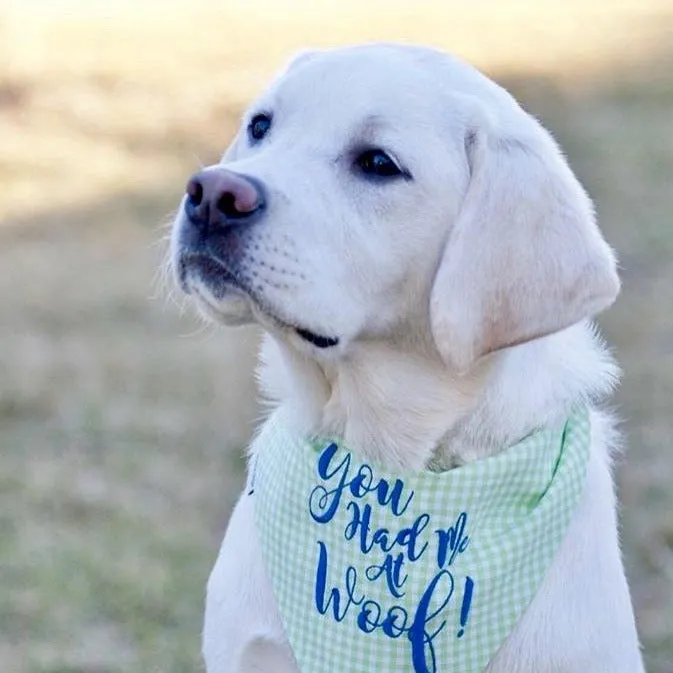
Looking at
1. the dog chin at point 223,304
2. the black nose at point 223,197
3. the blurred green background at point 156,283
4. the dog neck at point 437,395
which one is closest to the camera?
the black nose at point 223,197

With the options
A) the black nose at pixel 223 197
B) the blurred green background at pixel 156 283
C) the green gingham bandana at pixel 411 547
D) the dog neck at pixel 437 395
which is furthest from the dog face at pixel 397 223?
the blurred green background at pixel 156 283

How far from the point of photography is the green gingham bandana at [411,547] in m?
2.88

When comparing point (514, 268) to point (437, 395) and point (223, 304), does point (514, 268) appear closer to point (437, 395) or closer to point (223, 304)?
point (437, 395)

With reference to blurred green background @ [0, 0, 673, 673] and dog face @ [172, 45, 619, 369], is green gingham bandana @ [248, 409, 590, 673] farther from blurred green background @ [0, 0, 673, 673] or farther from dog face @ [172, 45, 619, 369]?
blurred green background @ [0, 0, 673, 673]

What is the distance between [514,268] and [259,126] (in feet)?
2.01

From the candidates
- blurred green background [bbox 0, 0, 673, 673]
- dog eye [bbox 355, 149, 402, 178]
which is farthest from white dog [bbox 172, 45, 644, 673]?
blurred green background [bbox 0, 0, 673, 673]

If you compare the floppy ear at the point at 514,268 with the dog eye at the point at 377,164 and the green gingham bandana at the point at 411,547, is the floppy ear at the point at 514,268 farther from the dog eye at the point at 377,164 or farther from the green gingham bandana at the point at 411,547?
the green gingham bandana at the point at 411,547

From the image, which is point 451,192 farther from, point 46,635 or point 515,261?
point 46,635

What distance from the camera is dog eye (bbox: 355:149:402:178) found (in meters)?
2.71

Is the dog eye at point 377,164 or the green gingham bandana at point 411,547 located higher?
the dog eye at point 377,164

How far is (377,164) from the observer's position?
2.72 m

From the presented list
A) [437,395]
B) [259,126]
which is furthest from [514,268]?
[259,126]

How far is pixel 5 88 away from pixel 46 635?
6.00 meters

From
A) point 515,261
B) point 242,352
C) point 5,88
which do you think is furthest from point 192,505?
point 5,88
